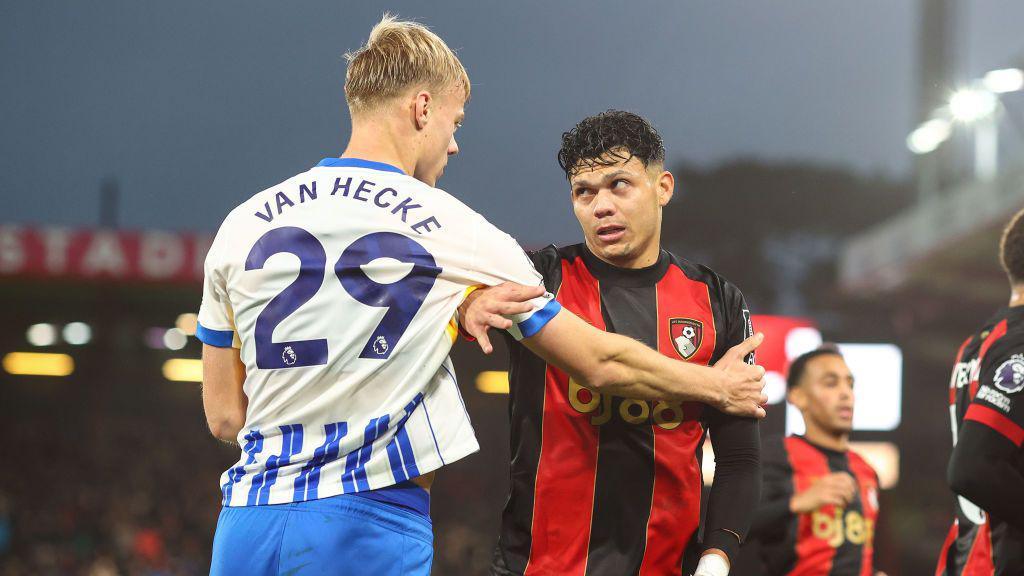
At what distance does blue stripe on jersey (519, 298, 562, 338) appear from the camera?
2.38 meters

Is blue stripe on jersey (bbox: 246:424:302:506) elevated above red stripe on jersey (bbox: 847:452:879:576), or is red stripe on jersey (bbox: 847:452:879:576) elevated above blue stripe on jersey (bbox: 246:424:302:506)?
blue stripe on jersey (bbox: 246:424:302:506)

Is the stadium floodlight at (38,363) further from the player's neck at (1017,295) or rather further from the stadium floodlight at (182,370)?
the player's neck at (1017,295)

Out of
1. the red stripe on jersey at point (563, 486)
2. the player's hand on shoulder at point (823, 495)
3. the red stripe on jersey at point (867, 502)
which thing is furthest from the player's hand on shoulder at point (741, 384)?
the red stripe on jersey at point (867, 502)

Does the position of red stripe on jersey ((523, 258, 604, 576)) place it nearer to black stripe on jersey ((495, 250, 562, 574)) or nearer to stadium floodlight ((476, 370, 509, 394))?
black stripe on jersey ((495, 250, 562, 574))

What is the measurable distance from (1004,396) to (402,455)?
1967 mm

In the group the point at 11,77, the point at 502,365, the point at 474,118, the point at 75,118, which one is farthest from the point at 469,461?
the point at 11,77

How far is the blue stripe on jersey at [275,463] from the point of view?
7.32ft

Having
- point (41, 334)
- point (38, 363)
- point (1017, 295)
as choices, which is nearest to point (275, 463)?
point (1017, 295)

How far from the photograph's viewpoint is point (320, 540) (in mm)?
2166

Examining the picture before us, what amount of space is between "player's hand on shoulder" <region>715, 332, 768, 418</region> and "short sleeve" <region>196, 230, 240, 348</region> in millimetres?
1304

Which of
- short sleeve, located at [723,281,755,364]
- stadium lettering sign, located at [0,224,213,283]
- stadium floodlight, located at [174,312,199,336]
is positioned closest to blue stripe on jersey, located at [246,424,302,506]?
short sleeve, located at [723,281,755,364]

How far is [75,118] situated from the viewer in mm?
42594

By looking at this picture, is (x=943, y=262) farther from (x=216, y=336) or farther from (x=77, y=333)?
(x=216, y=336)

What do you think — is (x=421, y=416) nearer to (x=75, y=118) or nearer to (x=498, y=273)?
(x=498, y=273)
